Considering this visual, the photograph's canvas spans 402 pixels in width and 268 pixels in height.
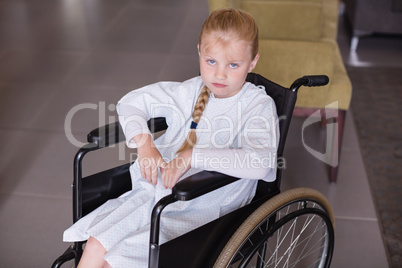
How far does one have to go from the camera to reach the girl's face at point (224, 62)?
4.50 ft

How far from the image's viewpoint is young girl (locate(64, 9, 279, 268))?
1.34m

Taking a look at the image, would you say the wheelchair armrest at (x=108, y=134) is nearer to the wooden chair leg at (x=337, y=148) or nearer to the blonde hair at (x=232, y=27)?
the blonde hair at (x=232, y=27)

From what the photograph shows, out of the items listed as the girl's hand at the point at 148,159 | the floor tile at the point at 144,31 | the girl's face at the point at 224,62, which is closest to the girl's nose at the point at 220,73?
the girl's face at the point at 224,62

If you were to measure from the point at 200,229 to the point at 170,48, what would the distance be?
2573 mm

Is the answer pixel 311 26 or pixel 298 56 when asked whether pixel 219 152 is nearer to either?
pixel 298 56

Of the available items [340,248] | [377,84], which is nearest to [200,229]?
[340,248]

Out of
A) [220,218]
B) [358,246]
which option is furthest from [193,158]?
[358,246]

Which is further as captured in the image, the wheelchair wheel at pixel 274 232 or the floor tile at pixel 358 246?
the floor tile at pixel 358 246

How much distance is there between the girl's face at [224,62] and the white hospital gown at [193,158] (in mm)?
95

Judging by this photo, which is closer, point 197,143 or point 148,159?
point 148,159

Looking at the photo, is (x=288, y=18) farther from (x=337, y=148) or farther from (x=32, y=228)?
(x=32, y=228)

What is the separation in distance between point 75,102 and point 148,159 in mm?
1697

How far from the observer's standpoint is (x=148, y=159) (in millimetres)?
1416

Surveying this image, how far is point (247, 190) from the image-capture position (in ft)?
4.93
